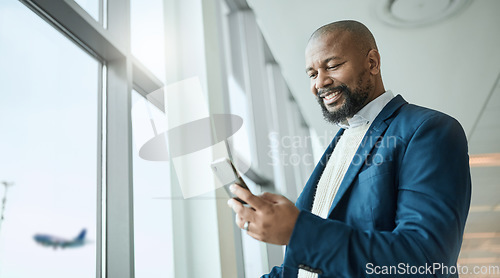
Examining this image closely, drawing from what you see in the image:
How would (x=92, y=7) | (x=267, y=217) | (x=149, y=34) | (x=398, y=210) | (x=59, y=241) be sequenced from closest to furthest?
1. (x=267, y=217)
2. (x=398, y=210)
3. (x=59, y=241)
4. (x=92, y=7)
5. (x=149, y=34)

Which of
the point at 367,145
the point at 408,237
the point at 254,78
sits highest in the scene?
the point at 254,78

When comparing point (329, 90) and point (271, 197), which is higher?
point (329, 90)

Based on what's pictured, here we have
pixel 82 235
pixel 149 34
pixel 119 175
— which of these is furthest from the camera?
pixel 149 34

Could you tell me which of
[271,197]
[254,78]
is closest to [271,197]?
[271,197]

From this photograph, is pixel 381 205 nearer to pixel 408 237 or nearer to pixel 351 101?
pixel 408 237

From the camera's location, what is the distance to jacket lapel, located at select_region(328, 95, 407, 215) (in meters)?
1.02

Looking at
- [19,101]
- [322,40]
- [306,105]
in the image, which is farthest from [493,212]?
[19,101]

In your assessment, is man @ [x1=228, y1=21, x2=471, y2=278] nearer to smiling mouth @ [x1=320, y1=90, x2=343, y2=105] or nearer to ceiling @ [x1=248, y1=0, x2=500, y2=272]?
smiling mouth @ [x1=320, y1=90, x2=343, y2=105]

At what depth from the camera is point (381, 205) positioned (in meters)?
0.93

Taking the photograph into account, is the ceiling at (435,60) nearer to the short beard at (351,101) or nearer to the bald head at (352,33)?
the bald head at (352,33)

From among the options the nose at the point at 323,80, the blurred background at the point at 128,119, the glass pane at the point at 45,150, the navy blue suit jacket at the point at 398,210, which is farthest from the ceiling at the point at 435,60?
the navy blue suit jacket at the point at 398,210

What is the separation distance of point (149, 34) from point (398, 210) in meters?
1.65

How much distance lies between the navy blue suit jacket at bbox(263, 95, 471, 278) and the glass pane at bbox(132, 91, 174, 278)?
3.01 feet

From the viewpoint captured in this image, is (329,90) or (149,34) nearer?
(329,90)
